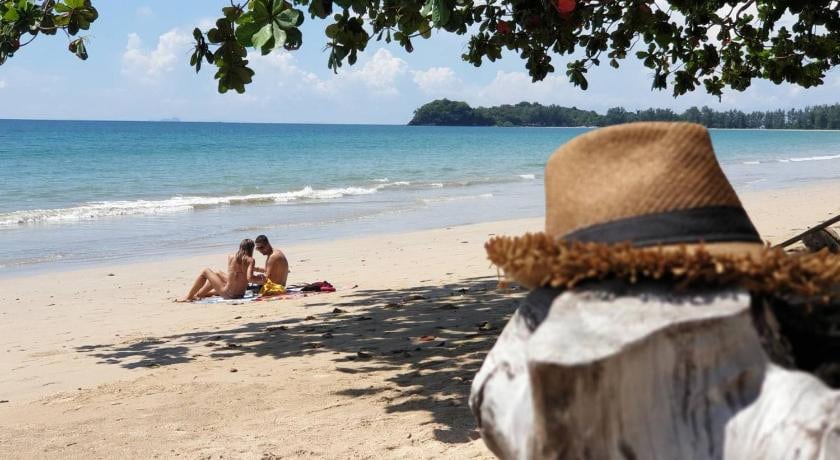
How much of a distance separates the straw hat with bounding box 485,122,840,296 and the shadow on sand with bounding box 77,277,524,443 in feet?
10.2

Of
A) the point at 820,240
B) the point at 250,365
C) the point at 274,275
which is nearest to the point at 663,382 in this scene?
the point at 250,365

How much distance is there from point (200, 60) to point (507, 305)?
14.6 feet

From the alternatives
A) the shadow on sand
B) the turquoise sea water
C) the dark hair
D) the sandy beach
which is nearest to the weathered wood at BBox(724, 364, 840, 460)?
the sandy beach

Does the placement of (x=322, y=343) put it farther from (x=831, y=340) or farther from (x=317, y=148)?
(x=317, y=148)

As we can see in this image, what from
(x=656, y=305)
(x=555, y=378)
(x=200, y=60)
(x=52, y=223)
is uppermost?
(x=200, y=60)

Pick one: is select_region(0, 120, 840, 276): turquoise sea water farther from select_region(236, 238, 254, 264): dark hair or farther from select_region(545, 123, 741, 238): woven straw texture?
select_region(545, 123, 741, 238): woven straw texture

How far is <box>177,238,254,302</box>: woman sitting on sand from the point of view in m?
11.7

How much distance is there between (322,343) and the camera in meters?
7.88

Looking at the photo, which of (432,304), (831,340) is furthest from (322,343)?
(831,340)

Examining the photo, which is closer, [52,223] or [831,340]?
[831,340]

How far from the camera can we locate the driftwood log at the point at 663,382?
170cm

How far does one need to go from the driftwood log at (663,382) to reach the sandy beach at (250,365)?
9.13ft

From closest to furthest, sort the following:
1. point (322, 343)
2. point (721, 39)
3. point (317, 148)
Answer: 1. point (322, 343)
2. point (721, 39)
3. point (317, 148)

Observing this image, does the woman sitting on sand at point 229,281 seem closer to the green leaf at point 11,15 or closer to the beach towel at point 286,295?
the beach towel at point 286,295
